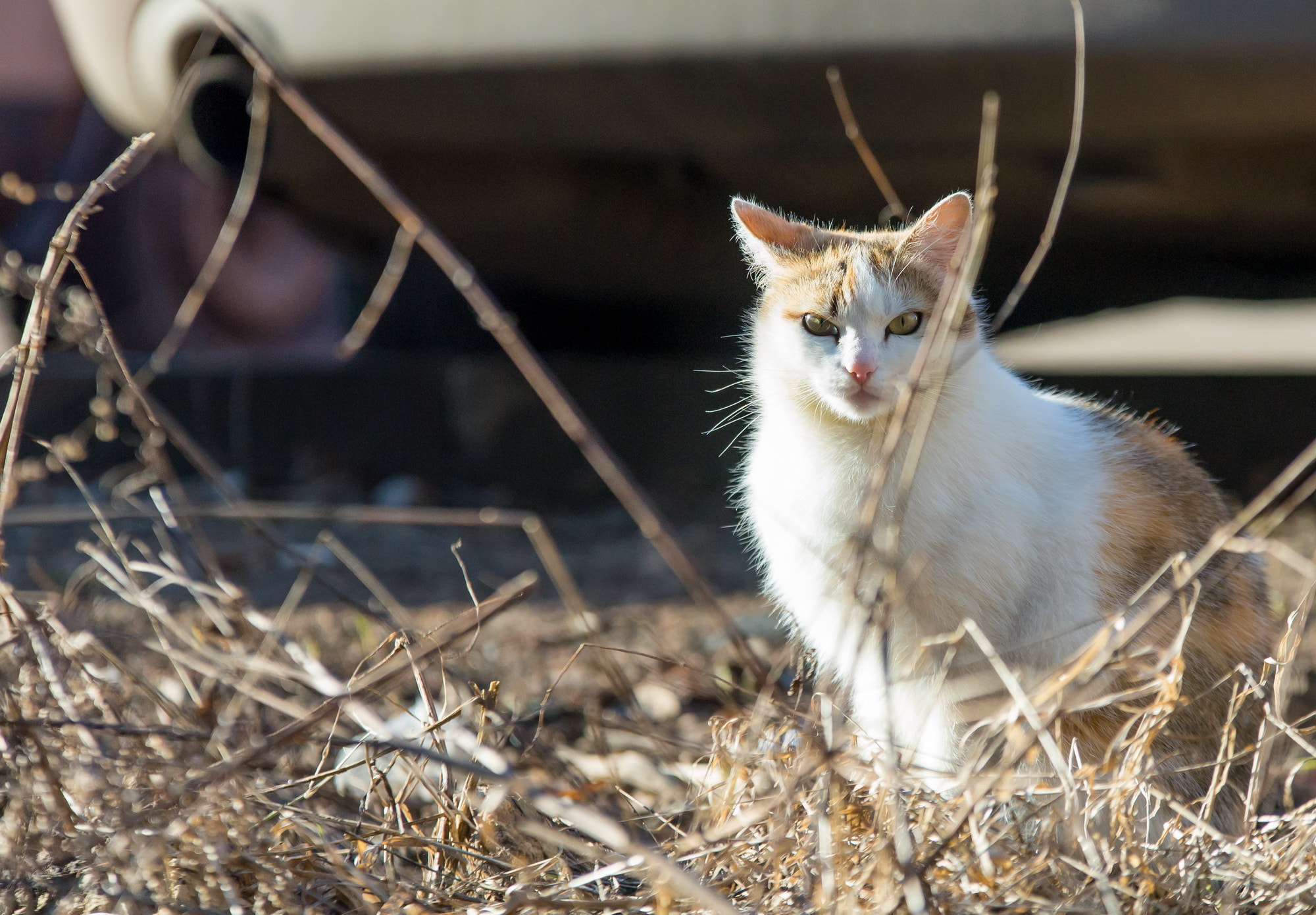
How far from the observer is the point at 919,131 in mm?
2461

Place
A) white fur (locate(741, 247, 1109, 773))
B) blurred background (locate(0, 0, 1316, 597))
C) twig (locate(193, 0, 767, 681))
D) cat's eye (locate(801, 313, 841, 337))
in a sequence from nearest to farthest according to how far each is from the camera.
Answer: twig (locate(193, 0, 767, 681)) → white fur (locate(741, 247, 1109, 773)) → cat's eye (locate(801, 313, 841, 337)) → blurred background (locate(0, 0, 1316, 597))

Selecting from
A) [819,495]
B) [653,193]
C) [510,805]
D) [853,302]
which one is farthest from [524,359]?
[653,193]

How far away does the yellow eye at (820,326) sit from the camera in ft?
5.33

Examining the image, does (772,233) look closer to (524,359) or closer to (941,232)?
(941,232)

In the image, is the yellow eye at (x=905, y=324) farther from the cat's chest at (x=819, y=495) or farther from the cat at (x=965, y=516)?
the cat's chest at (x=819, y=495)

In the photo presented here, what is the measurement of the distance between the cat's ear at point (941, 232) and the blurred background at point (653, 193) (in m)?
0.80

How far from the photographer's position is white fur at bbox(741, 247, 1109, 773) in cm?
137

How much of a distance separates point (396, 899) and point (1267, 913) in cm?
76

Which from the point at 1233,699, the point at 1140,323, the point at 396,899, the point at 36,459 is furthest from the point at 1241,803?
the point at 1140,323

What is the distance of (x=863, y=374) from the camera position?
1.48 m

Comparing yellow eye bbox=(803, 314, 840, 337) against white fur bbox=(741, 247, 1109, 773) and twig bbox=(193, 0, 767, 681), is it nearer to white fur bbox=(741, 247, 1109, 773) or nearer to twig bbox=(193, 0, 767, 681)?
white fur bbox=(741, 247, 1109, 773)

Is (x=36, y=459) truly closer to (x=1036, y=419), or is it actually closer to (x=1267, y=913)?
(x=1036, y=419)

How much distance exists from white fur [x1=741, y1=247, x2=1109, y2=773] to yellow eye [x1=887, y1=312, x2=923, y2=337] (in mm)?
17

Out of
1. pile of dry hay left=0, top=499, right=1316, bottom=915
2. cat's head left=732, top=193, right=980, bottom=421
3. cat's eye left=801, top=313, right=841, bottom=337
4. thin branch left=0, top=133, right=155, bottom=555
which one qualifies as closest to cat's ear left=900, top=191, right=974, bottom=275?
cat's head left=732, top=193, right=980, bottom=421
